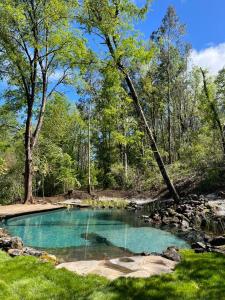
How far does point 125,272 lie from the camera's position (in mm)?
7402

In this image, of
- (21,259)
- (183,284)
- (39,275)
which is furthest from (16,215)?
(183,284)

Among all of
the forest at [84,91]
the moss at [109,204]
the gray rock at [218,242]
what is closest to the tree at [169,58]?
the forest at [84,91]

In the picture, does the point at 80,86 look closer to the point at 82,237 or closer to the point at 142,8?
the point at 142,8

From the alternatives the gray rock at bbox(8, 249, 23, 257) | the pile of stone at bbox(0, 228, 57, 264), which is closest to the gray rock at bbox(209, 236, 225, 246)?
the pile of stone at bbox(0, 228, 57, 264)

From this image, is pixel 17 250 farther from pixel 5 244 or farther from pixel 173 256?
pixel 173 256

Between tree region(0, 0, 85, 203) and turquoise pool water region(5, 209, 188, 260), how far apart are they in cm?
551

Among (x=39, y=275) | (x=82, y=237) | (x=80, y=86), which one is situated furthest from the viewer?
(x=80, y=86)

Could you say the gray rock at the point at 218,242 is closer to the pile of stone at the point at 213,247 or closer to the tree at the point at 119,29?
the pile of stone at the point at 213,247

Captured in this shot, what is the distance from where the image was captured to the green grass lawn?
20.1 ft

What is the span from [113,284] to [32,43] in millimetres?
19271

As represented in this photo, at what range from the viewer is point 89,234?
49.8 ft

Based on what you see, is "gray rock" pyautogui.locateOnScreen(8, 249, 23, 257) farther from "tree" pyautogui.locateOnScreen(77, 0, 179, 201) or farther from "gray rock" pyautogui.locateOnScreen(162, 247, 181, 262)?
"tree" pyautogui.locateOnScreen(77, 0, 179, 201)

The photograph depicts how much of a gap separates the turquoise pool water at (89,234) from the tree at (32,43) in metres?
5.51

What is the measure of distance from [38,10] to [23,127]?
809cm
